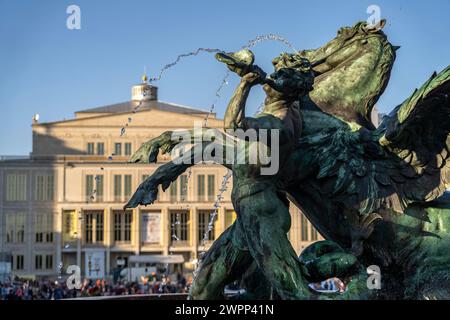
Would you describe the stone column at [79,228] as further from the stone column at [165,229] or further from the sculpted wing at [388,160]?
the sculpted wing at [388,160]

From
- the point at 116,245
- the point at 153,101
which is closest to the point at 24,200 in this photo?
the point at 116,245

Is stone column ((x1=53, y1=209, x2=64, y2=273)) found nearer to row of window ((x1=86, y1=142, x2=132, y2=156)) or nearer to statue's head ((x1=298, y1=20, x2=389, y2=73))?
row of window ((x1=86, y1=142, x2=132, y2=156))

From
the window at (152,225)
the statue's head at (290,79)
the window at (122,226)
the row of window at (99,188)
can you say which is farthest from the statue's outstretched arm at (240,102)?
the window at (152,225)

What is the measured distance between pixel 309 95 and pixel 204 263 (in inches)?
64.5

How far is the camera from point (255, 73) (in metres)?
6.18

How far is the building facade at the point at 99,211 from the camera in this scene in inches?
2453

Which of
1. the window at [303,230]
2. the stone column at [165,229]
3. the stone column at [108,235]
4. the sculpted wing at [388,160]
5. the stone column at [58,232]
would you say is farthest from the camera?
the window at [303,230]

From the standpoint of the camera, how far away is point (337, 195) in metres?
6.73

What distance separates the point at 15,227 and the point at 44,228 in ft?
7.31

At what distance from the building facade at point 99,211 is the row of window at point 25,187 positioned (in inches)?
2.8

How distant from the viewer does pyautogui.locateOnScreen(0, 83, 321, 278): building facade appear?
62312 millimetres

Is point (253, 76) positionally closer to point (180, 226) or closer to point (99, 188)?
point (99, 188)

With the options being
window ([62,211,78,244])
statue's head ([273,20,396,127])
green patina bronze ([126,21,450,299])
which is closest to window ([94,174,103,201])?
window ([62,211,78,244])
